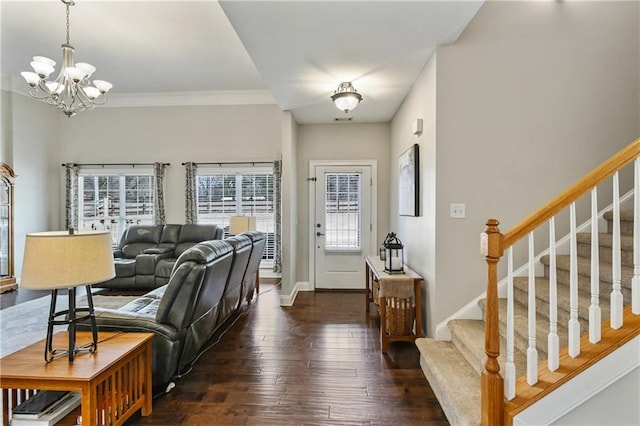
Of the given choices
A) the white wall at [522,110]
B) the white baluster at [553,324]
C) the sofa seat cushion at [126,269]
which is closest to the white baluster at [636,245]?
the white baluster at [553,324]

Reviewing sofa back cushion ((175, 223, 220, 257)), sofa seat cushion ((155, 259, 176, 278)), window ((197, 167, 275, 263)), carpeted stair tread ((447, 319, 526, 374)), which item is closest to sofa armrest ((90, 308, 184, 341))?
carpeted stair tread ((447, 319, 526, 374))

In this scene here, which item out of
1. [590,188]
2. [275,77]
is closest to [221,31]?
[275,77]

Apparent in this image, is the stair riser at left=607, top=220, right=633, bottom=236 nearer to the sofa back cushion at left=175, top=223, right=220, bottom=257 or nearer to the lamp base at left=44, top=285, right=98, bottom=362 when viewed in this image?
the lamp base at left=44, top=285, right=98, bottom=362

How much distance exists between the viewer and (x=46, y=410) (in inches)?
63.6

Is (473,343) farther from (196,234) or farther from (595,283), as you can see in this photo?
(196,234)

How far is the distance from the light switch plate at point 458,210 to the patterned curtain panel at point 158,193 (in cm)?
543

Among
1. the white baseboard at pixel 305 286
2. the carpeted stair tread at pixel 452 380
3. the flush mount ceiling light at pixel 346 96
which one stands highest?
the flush mount ceiling light at pixel 346 96

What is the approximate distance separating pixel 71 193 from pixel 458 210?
705 centimetres

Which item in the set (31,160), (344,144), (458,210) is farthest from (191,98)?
(458,210)

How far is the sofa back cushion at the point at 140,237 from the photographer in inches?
221

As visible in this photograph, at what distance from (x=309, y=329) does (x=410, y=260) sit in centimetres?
141

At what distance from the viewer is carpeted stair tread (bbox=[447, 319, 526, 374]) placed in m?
2.09

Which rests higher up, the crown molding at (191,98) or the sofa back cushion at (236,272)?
the crown molding at (191,98)

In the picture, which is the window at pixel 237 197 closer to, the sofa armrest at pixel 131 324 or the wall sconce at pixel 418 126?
the wall sconce at pixel 418 126
